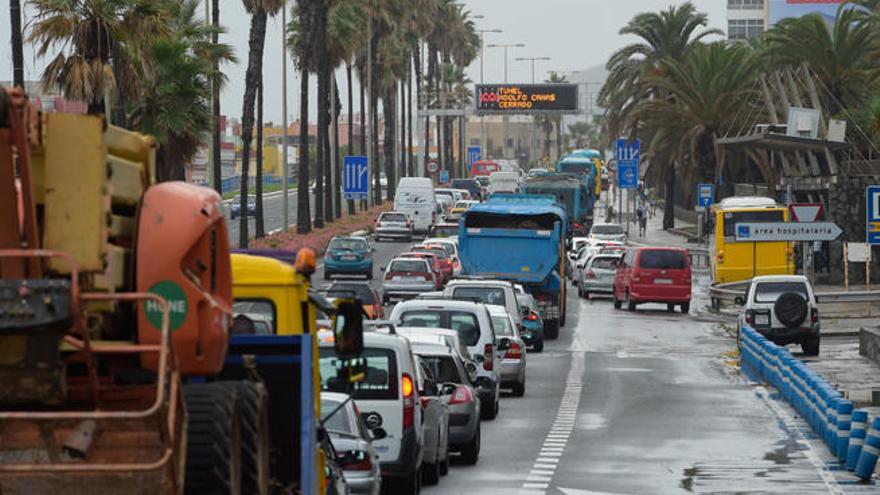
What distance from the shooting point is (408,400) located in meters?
19.0

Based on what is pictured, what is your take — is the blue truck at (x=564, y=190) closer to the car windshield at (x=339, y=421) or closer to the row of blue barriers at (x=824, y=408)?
the row of blue barriers at (x=824, y=408)

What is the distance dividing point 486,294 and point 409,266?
16.6m

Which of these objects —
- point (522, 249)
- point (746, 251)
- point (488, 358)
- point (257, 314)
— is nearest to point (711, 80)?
point (746, 251)

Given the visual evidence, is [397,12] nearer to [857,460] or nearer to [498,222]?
[498,222]

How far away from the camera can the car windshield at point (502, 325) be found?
109 feet

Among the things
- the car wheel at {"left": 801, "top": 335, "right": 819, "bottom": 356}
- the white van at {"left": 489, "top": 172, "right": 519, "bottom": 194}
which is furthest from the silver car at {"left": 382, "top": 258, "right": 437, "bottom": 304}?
the white van at {"left": 489, "top": 172, "right": 519, "bottom": 194}

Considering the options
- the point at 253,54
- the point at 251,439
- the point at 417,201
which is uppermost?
the point at 253,54

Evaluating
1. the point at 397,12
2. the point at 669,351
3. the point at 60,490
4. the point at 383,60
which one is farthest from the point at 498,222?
the point at 383,60

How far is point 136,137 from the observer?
419 inches

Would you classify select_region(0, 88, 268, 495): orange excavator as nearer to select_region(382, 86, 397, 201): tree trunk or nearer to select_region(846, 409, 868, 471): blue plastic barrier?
select_region(846, 409, 868, 471): blue plastic barrier

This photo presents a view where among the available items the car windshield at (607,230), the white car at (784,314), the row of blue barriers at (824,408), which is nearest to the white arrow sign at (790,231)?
the white car at (784,314)

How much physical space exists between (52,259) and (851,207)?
5838cm

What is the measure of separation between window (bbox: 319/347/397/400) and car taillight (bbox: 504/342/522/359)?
13.0 m

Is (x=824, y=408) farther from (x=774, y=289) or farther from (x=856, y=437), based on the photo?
(x=774, y=289)
